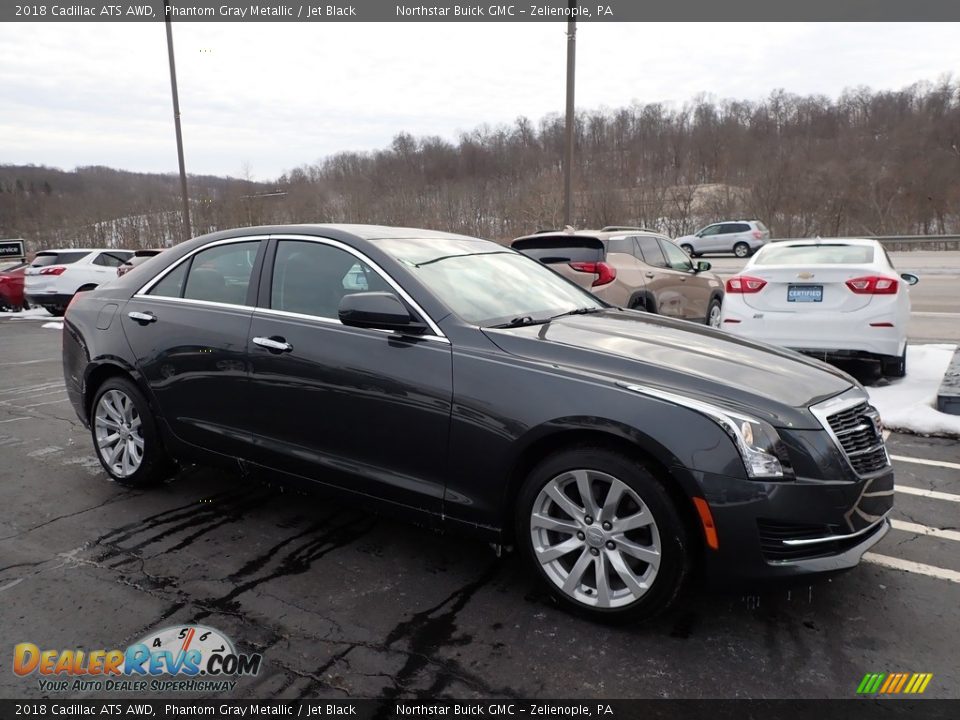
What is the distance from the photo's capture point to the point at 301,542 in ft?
11.8

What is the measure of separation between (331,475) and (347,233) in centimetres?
132

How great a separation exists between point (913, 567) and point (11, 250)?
3541 centimetres

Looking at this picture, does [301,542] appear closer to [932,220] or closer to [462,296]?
[462,296]

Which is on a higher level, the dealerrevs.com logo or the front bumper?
the front bumper

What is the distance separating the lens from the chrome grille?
2.72m

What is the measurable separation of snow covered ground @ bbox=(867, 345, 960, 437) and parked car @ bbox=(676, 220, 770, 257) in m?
28.4

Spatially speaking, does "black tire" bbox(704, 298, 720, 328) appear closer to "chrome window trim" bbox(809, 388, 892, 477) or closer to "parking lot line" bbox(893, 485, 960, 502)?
"parking lot line" bbox(893, 485, 960, 502)

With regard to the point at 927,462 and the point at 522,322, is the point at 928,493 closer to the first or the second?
the point at 927,462

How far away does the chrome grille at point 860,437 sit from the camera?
2717 millimetres

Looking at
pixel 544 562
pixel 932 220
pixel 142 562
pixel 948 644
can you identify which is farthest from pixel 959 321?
pixel 932 220

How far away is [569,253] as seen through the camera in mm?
8852

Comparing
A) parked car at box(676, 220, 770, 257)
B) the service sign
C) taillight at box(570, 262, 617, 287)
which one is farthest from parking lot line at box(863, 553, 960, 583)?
the service sign

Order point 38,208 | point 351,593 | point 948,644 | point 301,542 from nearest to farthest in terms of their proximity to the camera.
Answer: point 948,644 → point 351,593 → point 301,542 → point 38,208

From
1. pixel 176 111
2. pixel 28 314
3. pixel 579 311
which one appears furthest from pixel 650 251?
pixel 28 314
